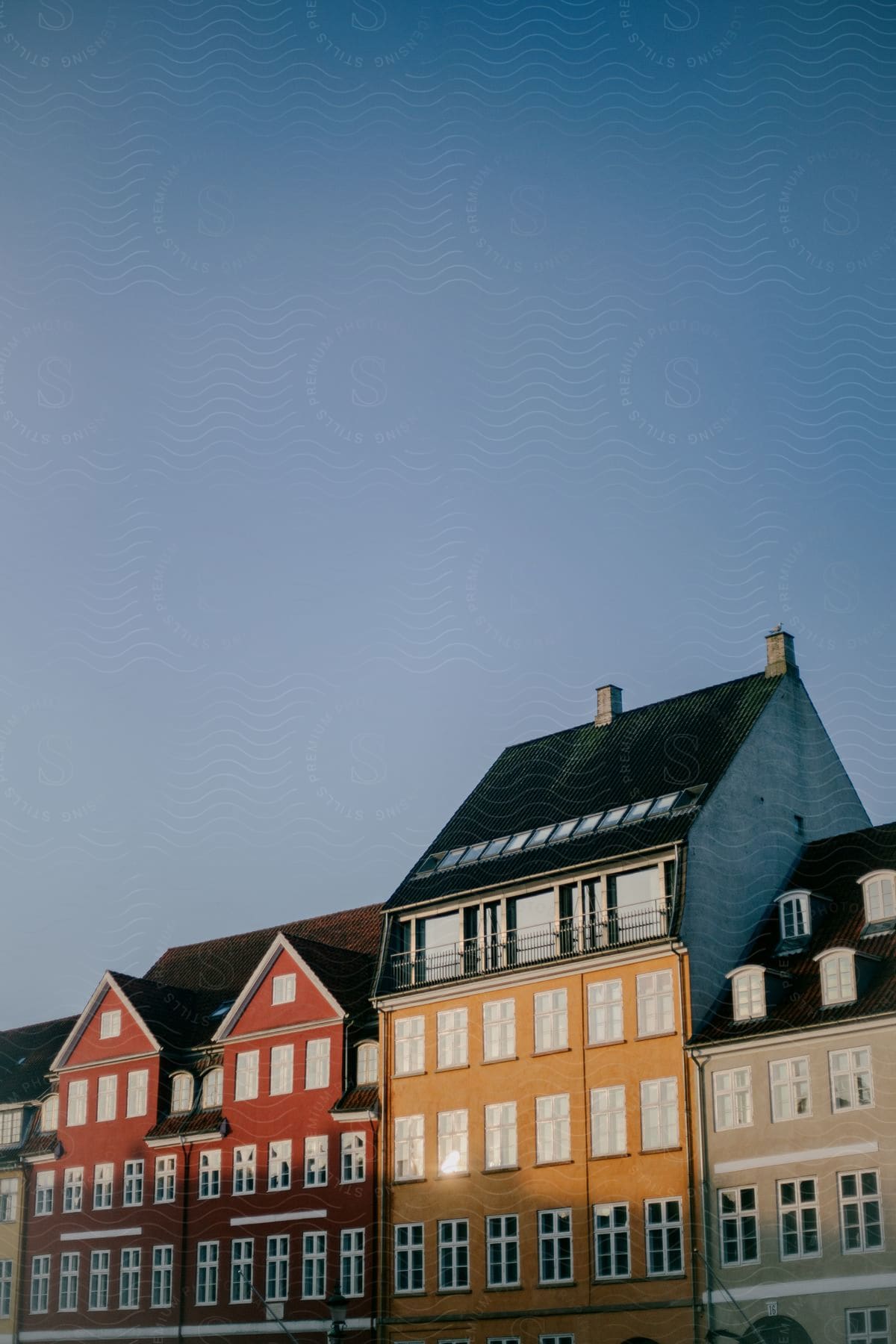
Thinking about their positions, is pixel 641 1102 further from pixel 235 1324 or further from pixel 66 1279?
pixel 66 1279

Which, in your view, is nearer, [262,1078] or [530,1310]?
[530,1310]

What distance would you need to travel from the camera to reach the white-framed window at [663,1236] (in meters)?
43.2

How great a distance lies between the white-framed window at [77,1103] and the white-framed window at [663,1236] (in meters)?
25.0

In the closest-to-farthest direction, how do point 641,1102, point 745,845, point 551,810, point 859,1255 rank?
point 859,1255, point 641,1102, point 745,845, point 551,810

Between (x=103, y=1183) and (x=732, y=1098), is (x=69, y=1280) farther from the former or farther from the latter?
(x=732, y=1098)

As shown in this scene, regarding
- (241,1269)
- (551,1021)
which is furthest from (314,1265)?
(551,1021)

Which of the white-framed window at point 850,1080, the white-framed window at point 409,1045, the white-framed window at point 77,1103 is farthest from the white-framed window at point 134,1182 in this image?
the white-framed window at point 850,1080

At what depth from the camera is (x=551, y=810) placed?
173 ft

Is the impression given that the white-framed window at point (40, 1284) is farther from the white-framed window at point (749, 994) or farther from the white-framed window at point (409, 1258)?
the white-framed window at point (749, 994)

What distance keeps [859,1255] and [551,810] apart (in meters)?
16.9

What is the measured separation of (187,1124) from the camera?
5766cm

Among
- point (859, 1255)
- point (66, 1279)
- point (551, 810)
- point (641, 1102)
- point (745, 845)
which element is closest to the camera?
point (859, 1255)

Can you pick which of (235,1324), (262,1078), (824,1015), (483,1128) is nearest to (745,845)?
(824,1015)

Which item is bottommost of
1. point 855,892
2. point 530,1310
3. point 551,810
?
point 530,1310
